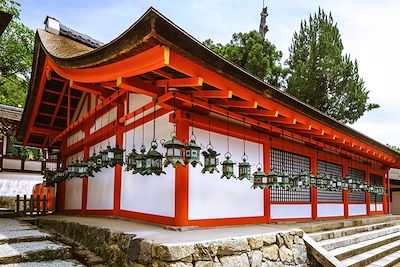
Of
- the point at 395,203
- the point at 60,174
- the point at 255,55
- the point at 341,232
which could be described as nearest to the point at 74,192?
the point at 60,174

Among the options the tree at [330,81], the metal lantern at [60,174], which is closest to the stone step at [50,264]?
the metal lantern at [60,174]

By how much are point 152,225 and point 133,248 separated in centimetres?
145

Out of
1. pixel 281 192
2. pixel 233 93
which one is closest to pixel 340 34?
pixel 281 192

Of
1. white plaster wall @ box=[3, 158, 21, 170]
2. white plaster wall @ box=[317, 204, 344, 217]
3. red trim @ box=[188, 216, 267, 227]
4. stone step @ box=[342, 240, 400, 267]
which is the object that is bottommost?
stone step @ box=[342, 240, 400, 267]

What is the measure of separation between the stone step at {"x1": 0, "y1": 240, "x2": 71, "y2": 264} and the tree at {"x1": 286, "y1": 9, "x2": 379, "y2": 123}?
17469mm

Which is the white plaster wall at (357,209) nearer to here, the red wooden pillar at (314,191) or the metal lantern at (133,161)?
the red wooden pillar at (314,191)

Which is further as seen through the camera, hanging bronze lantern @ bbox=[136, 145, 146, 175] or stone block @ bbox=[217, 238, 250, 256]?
hanging bronze lantern @ bbox=[136, 145, 146, 175]

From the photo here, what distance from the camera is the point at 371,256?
6754 mm

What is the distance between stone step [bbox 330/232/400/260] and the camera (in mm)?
6201

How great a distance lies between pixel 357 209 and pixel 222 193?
7668 mm

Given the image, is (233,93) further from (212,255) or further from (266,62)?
(266,62)

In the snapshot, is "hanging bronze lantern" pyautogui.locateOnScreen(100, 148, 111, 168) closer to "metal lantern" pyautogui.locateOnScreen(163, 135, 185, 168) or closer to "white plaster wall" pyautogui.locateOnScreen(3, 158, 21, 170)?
"metal lantern" pyautogui.locateOnScreen(163, 135, 185, 168)

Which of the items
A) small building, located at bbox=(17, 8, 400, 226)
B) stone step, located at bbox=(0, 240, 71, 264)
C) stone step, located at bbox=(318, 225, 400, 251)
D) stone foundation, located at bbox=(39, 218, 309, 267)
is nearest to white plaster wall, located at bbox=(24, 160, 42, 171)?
small building, located at bbox=(17, 8, 400, 226)

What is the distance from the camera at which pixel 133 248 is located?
4.22 metres
